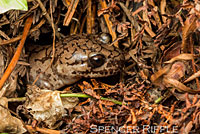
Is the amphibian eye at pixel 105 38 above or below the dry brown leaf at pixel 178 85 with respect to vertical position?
above

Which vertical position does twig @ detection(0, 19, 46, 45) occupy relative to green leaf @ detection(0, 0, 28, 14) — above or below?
below

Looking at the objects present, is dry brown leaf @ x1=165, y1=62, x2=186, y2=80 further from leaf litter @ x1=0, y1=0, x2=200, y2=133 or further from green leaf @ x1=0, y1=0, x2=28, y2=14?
green leaf @ x1=0, y1=0, x2=28, y2=14

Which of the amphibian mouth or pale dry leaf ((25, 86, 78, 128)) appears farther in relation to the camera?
the amphibian mouth

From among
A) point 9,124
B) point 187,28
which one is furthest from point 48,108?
point 187,28

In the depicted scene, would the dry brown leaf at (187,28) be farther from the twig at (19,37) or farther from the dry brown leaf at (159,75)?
the twig at (19,37)

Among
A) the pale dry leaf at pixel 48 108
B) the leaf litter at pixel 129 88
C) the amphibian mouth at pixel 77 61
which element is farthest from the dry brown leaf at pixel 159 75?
the pale dry leaf at pixel 48 108

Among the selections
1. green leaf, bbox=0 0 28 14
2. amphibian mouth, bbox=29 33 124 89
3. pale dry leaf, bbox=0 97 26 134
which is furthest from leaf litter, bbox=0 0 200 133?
green leaf, bbox=0 0 28 14

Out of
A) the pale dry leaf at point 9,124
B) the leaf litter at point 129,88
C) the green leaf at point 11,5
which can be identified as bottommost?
the pale dry leaf at point 9,124

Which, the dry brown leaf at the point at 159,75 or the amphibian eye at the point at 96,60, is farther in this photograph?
the amphibian eye at the point at 96,60

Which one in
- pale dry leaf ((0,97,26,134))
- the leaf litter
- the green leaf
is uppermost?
the green leaf

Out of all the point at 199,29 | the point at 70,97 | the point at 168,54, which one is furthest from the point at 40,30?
the point at 199,29

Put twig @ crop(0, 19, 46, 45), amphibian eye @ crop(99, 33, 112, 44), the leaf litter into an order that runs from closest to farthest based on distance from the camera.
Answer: the leaf litter → twig @ crop(0, 19, 46, 45) → amphibian eye @ crop(99, 33, 112, 44)
